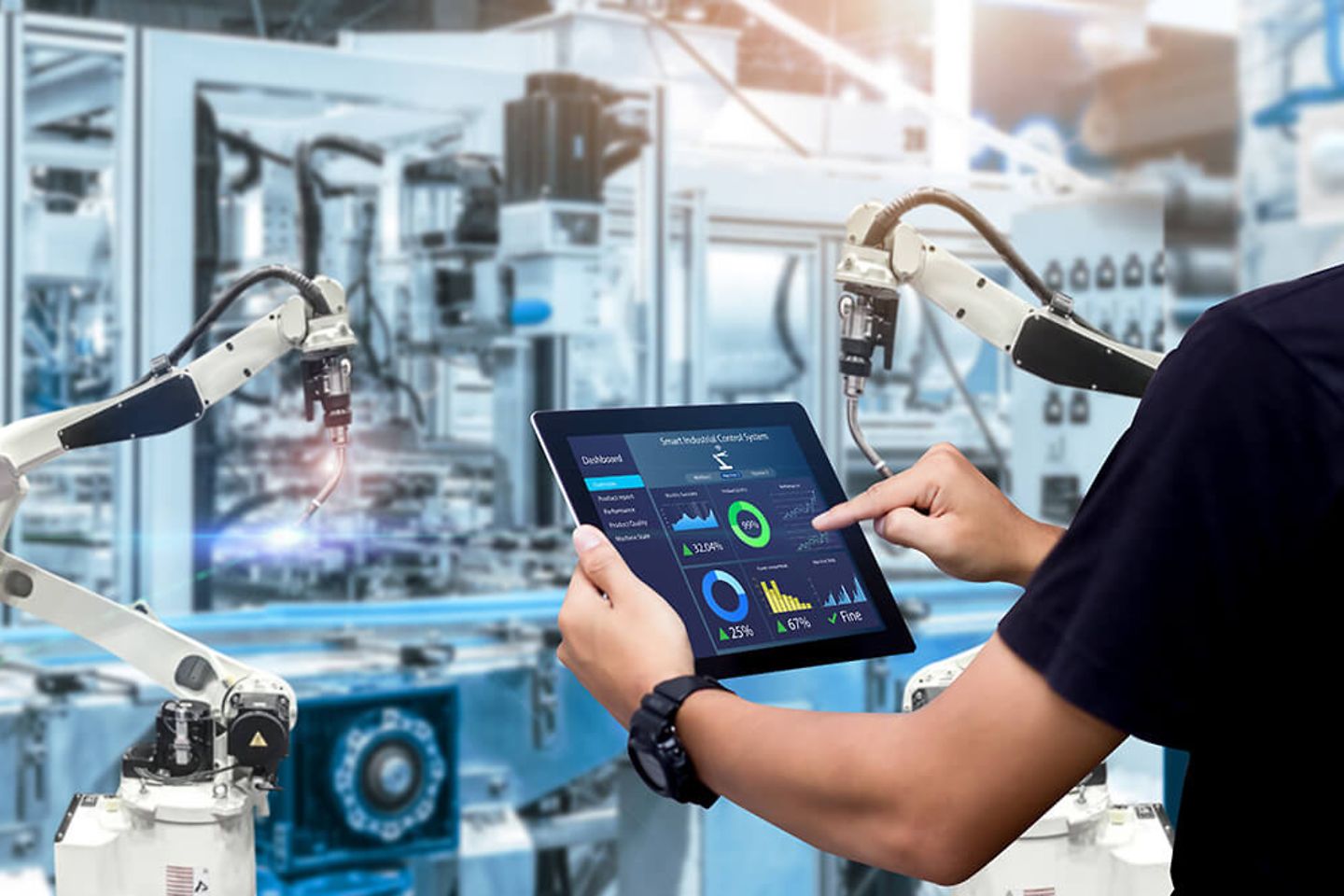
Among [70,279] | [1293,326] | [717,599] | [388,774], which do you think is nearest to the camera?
[1293,326]

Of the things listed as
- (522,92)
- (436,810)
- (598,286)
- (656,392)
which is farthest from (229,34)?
(436,810)

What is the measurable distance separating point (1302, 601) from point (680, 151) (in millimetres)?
3808

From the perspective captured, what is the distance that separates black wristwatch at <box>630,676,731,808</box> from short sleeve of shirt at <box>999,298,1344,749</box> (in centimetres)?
28

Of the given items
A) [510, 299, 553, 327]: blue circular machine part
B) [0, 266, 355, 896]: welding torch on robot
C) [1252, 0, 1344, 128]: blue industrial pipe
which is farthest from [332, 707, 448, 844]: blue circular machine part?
[1252, 0, 1344, 128]: blue industrial pipe

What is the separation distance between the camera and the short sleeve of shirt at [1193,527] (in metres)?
0.71

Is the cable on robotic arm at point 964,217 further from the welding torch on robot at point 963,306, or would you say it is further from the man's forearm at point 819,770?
the man's forearm at point 819,770

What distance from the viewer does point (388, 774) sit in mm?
3318

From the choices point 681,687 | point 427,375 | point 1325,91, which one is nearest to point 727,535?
point 681,687

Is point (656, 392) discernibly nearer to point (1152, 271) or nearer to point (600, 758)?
point (600, 758)

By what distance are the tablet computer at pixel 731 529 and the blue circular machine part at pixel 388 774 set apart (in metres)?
2.08

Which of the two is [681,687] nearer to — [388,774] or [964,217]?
[964,217]

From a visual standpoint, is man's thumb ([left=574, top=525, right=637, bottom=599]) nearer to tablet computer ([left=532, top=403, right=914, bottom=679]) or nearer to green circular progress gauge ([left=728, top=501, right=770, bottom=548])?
tablet computer ([left=532, top=403, right=914, bottom=679])

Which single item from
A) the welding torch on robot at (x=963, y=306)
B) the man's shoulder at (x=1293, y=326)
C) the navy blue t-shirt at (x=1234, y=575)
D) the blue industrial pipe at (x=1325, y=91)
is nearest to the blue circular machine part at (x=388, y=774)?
the welding torch on robot at (x=963, y=306)

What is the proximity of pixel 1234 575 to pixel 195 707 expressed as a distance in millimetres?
1516
